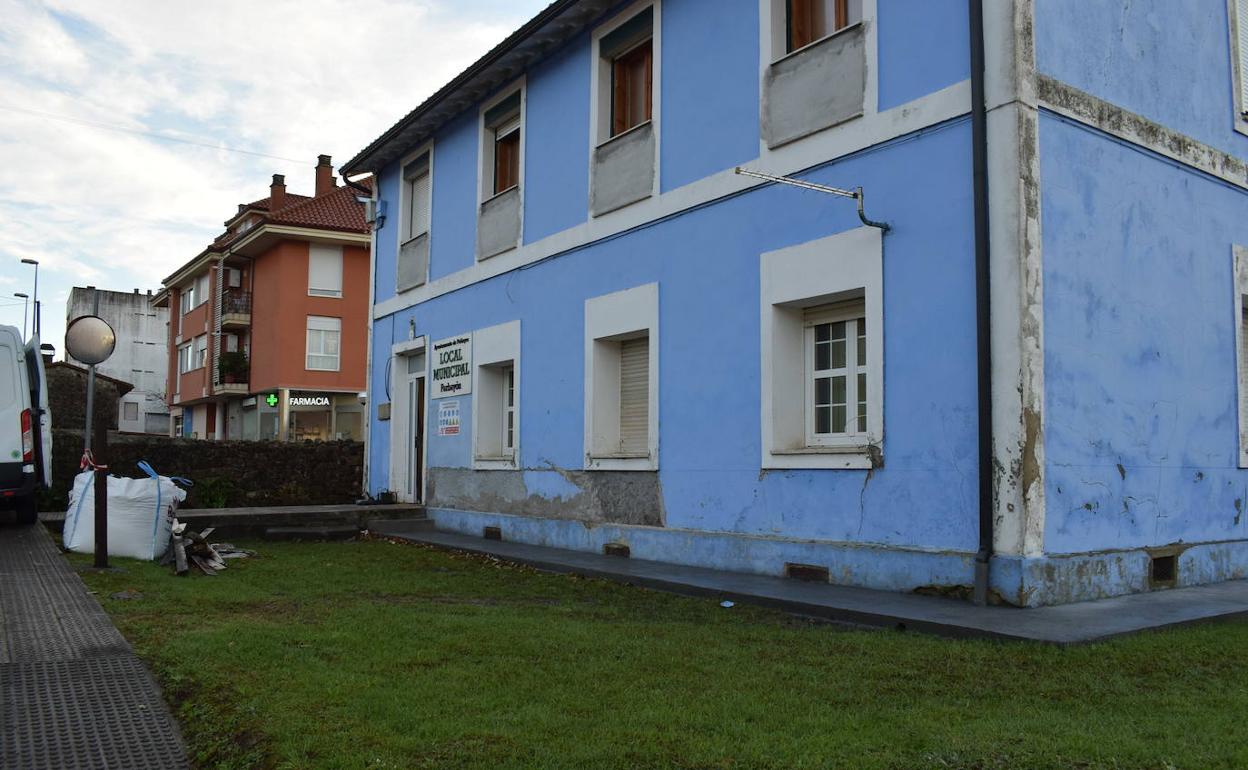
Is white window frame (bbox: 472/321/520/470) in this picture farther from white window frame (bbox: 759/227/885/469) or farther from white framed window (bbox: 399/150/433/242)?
white window frame (bbox: 759/227/885/469)

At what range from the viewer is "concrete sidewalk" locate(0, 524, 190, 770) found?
12.9 ft

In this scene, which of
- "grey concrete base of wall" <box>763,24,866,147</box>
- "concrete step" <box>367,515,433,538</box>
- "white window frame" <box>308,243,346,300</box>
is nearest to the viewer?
"grey concrete base of wall" <box>763,24,866,147</box>

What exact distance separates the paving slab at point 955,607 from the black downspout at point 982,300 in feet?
1.51

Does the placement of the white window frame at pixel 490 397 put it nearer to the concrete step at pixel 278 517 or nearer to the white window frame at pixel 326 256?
the concrete step at pixel 278 517

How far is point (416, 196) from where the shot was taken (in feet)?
59.1

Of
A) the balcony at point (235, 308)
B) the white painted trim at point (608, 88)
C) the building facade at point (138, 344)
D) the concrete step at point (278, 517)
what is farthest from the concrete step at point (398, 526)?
the building facade at point (138, 344)

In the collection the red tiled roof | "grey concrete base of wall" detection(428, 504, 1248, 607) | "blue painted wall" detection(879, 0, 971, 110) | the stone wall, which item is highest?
the red tiled roof

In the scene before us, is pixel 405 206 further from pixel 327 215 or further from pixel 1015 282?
pixel 327 215

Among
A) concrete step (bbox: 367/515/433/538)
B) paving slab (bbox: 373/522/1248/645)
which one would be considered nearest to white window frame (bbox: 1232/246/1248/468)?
paving slab (bbox: 373/522/1248/645)

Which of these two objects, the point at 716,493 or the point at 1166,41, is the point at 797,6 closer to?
the point at 1166,41

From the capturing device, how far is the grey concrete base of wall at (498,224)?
14.4 m

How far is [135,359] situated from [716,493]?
6455 cm

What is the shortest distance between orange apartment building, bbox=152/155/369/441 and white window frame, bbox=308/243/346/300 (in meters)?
0.03

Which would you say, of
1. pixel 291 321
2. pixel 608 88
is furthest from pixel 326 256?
pixel 608 88
